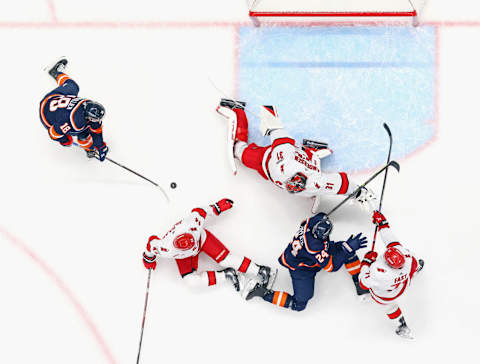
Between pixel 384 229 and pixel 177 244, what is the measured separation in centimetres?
139

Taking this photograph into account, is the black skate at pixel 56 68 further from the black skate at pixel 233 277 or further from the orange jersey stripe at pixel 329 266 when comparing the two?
the orange jersey stripe at pixel 329 266

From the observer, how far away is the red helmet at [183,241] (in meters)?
3.84

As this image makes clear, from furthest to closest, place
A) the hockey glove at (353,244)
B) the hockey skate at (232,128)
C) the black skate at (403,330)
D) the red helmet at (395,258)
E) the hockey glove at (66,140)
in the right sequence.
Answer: the hockey skate at (232,128) → the black skate at (403,330) → the hockey glove at (66,140) → the hockey glove at (353,244) → the red helmet at (395,258)

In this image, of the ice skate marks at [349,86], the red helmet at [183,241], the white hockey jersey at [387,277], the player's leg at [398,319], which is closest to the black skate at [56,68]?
the ice skate marks at [349,86]

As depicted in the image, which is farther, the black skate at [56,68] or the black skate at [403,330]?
the black skate at [56,68]

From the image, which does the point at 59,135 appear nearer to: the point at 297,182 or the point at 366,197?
the point at 297,182

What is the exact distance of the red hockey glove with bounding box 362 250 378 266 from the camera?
3.87 m

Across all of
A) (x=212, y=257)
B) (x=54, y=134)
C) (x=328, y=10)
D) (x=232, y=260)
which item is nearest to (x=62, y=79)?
(x=54, y=134)

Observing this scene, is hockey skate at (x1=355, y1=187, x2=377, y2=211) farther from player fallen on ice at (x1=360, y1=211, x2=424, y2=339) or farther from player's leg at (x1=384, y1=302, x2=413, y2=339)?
player's leg at (x1=384, y1=302, x2=413, y2=339)

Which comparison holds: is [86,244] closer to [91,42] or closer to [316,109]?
[91,42]

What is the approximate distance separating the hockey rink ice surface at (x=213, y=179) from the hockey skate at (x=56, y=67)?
0.15 metres

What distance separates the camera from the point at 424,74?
4164mm

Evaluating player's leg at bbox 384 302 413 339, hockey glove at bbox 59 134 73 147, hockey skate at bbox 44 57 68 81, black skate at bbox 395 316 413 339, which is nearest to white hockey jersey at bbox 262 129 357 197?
player's leg at bbox 384 302 413 339

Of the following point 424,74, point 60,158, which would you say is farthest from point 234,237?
point 424,74
